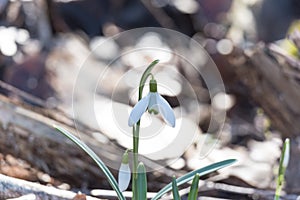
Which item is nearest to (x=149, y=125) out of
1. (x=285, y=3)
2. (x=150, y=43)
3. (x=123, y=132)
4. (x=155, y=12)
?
(x=123, y=132)

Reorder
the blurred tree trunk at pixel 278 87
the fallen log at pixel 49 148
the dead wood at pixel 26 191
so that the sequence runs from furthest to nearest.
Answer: the blurred tree trunk at pixel 278 87, the fallen log at pixel 49 148, the dead wood at pixel 26 191

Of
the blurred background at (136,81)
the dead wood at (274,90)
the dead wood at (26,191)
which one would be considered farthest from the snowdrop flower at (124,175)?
the dead wood at (274,90)

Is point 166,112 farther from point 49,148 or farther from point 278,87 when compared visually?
point 278,87

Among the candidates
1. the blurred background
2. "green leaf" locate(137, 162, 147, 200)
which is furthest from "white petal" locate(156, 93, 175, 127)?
the blurred background

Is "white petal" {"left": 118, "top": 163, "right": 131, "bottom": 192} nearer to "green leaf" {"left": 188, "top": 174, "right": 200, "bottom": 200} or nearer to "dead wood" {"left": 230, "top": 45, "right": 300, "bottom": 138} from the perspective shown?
"green leaf" {"left": 188, "top": 174, "right": 200, "bottom": 200}

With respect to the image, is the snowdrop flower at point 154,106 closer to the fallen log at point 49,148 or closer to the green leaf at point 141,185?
the green leaf at point 141,185

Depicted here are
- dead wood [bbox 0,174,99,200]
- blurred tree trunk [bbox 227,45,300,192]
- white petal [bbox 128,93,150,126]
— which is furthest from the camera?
blurred tree trunk [bbox 227,45,300,192]

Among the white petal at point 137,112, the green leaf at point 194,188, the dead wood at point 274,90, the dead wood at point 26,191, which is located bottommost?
the green leaf at point 194,188

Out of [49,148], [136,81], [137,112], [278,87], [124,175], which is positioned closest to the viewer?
[137,112]

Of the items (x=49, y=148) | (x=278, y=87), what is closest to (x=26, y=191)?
(x=49, y=148)
